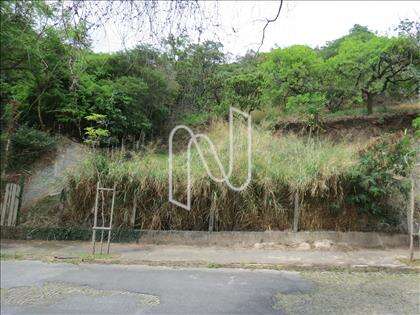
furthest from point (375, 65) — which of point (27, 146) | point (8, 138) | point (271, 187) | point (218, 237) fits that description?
point (8, 138)

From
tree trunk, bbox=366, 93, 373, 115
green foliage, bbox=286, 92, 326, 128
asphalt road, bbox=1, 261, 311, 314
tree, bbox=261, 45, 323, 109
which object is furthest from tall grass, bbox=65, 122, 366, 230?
tree trunk, bbox=366, 93, 373, 115

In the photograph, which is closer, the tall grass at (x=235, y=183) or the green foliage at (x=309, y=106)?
the tall grass at (x=235, y=183)

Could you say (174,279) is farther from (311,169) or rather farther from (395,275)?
(311,169)

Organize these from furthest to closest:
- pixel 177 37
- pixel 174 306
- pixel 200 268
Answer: pixel 200 268 → pixel 174 306 → pixel 177 37

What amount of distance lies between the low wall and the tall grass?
25 cm

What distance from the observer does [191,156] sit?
37.0 feet

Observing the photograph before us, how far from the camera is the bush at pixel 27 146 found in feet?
47.5

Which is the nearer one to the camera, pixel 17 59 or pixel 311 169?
pixel 17 59

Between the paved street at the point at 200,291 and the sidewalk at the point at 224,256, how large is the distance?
377 millimetres

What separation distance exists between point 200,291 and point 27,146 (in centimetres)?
1037

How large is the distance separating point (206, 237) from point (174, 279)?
305cm

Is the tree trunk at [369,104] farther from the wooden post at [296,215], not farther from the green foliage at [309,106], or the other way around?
the wooden post at [296,215]

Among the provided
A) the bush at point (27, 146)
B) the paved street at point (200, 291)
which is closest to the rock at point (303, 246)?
the paved street at point (200, 291)

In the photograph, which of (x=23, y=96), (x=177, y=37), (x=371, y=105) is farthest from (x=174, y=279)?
(x=371, y=105)
